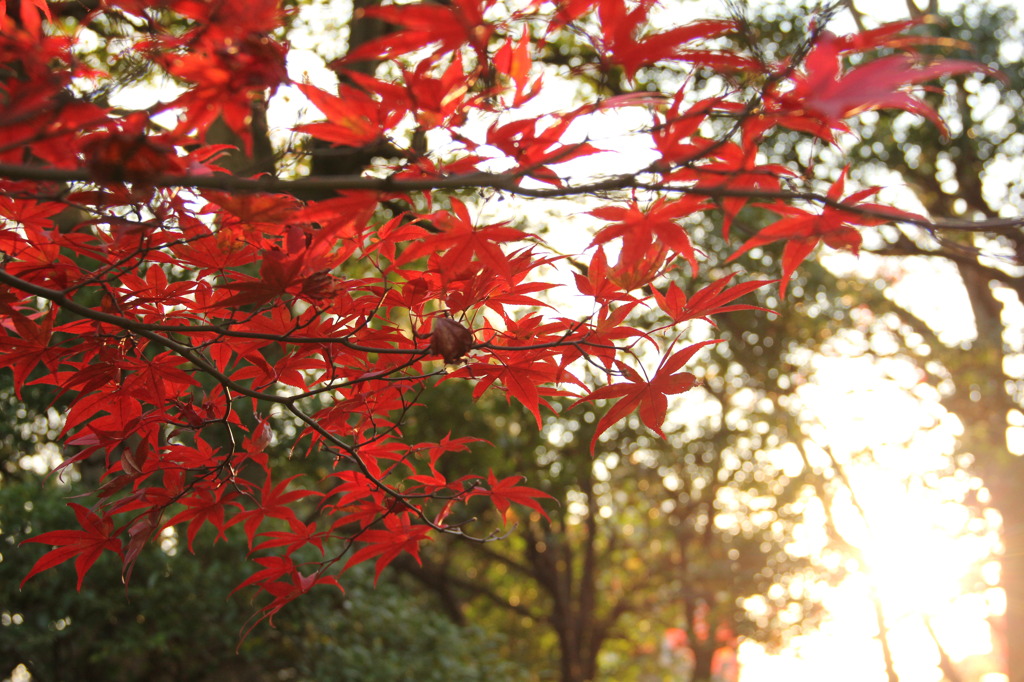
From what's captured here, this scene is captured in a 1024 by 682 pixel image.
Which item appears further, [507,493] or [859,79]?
[507,493]

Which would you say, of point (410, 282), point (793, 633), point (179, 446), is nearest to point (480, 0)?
point (410, 282)

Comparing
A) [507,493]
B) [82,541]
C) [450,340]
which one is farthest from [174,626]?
[450,340]

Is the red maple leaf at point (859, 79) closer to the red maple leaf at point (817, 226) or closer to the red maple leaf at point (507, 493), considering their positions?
the red maple leaf at point (817, 226)

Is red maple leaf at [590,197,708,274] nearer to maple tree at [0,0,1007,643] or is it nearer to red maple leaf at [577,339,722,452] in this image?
maple tree at [0,0,1007,643]

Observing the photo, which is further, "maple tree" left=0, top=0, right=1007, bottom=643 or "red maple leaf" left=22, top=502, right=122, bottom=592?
"red maple leaf" left=22, top=502, right=122, bottom=592

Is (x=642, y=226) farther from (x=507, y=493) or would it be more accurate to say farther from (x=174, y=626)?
(x=174, y=626)

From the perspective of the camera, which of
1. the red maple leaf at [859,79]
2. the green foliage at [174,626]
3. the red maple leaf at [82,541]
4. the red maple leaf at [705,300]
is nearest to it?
the red maple leaf at [859,79]

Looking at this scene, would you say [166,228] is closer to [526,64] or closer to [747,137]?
[526,64]

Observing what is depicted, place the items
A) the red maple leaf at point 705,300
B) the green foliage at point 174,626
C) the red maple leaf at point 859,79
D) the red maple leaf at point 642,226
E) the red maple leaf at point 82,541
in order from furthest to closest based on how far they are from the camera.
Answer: the green foliage at point 174,626
the red maple leaf at point 82,541
the red maple leaf at point 705,300
the red maple leaf at point 642,226
the red maple leaf at point 859,79

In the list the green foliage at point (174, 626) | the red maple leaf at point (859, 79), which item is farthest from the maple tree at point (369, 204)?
the green foliage at point (174, 626)

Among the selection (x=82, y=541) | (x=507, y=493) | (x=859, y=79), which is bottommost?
(x=82, y=541)

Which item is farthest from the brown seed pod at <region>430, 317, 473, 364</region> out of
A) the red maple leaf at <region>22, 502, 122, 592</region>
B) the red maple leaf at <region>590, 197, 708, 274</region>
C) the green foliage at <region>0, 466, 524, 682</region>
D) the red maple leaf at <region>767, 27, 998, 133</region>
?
the green foliage at <region>0, 466, 524, 682</region>

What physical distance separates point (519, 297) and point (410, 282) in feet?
0.51

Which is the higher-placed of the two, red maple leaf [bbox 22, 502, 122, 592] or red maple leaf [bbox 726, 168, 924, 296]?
red maple leaf [bbox 726, 168, 924, 296]
